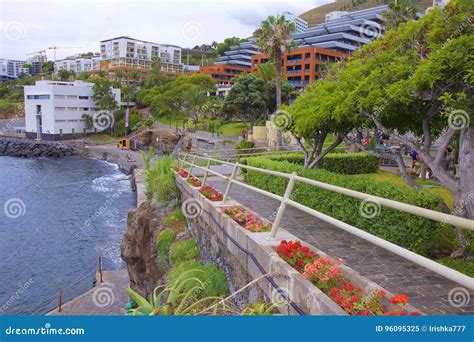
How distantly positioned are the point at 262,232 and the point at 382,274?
6.25ft

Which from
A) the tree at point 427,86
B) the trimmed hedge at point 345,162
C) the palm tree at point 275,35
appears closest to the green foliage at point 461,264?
the tree at point 427,86

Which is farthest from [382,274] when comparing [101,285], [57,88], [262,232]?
[57,88]

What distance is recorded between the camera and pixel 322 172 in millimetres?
11156

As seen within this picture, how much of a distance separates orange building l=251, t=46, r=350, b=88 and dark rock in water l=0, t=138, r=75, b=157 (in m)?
38.2

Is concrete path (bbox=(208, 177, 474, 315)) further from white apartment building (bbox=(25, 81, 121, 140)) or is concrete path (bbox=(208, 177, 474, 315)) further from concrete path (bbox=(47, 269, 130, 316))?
white apartment building (bbox=(25, 81, 121, 140))

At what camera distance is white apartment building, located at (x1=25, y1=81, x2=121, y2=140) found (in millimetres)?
72000

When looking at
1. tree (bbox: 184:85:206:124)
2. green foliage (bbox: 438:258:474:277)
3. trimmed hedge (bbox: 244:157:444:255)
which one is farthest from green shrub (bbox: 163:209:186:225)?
tree (bbox: 184:85:206:124)

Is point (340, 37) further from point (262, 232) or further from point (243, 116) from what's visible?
point (262, 232)

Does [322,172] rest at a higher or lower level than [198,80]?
lower

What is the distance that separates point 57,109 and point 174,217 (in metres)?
69.8

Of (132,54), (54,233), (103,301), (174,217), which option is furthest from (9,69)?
(174,217)

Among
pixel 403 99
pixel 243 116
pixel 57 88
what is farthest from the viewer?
pixel 57 88

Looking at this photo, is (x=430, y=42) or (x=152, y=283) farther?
(x=152, y=283)

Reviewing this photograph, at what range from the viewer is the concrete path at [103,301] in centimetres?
1541
